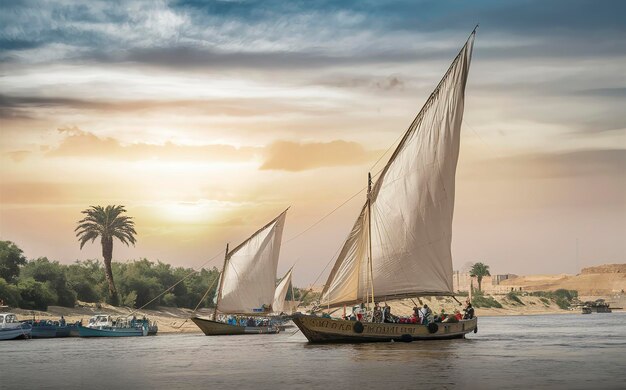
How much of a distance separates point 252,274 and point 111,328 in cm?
1615

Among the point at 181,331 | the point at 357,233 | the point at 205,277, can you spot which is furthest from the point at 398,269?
the point at 205,277

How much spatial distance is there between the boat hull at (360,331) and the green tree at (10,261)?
2146 inches

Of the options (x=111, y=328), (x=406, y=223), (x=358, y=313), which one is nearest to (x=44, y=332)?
(x=111, y=328)

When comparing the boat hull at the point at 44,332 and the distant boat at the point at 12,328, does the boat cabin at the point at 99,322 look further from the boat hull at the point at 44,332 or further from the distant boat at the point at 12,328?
the distant boat at the point at 12,328

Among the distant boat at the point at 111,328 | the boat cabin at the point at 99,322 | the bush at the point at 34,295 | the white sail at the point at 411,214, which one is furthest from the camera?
the bush at the point at 34,295

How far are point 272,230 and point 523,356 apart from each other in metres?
44.6

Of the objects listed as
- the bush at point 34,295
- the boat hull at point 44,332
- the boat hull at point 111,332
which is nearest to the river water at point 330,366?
the boat hull at point 44,332

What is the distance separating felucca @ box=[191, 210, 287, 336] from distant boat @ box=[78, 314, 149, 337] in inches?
374

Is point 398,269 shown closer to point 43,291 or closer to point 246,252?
point 246,252

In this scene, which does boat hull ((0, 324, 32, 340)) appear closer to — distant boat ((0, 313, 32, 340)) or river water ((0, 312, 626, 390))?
distant boat ((0, 313, 32, 340))

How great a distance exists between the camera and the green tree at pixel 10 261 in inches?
4380

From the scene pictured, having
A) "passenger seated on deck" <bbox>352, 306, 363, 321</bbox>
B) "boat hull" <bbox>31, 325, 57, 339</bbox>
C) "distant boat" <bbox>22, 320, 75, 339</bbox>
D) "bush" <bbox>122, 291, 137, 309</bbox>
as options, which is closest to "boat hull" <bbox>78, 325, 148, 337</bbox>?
"distant boat" <bbox>22, 320, 75, 339</bbox>

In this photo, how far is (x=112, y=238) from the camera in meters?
118

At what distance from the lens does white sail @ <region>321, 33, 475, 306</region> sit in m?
65.8
